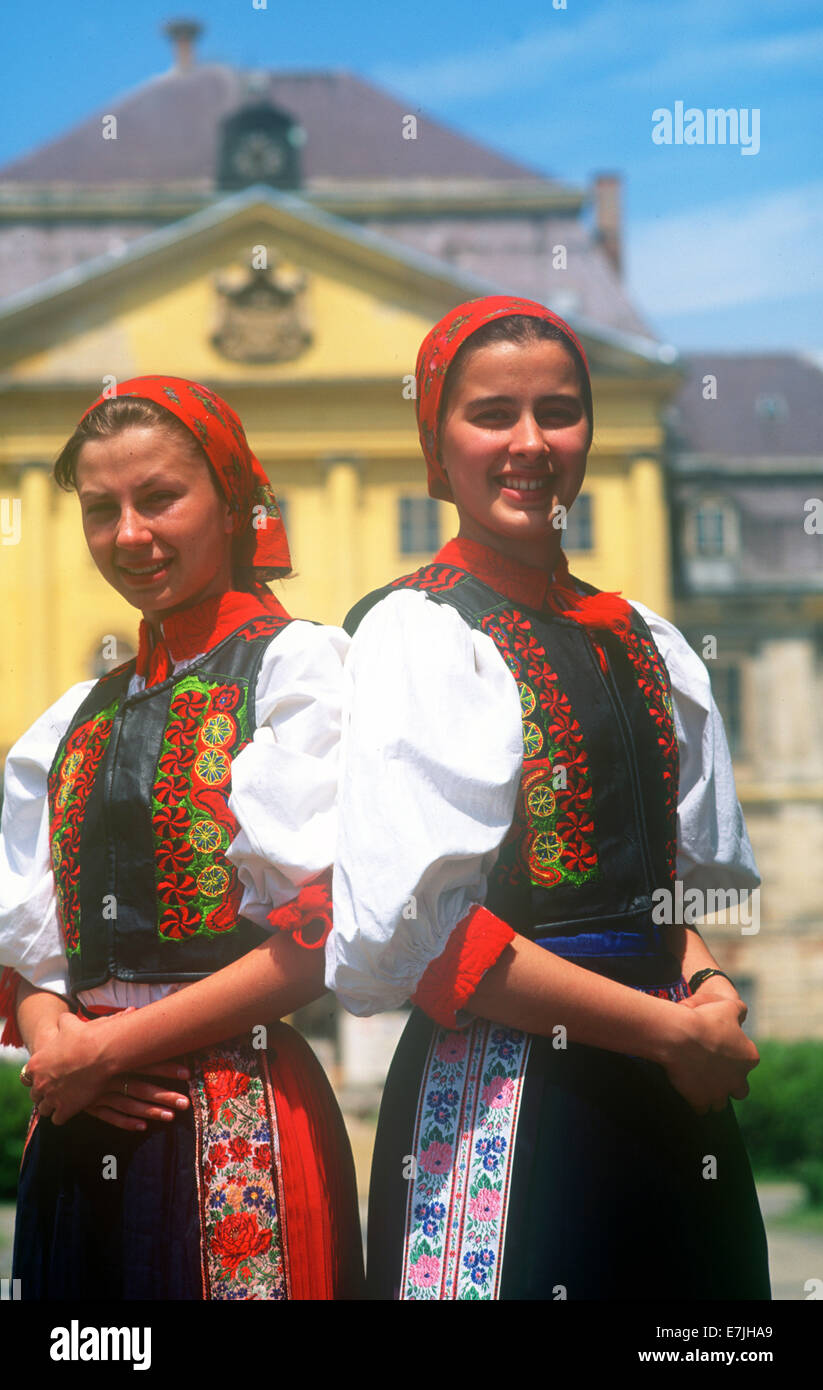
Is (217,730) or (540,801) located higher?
(217,730)

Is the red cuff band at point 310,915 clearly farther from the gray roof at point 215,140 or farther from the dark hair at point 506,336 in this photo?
the gray roof at point 215,140

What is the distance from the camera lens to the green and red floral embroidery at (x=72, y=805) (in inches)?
93.4

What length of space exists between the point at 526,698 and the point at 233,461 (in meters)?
0.56

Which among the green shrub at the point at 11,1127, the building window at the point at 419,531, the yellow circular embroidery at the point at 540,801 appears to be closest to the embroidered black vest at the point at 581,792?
the yellow circular embroidery at the point at 540,801

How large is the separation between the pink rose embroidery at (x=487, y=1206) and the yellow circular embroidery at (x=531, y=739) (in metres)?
0.59

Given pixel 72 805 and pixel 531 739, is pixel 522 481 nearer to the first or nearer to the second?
pixel 531 739

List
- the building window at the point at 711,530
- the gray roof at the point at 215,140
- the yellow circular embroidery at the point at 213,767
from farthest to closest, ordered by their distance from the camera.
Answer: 1. the building window at the point at 711,530
2. the gray roof at the point at 215,140
3. the yellow circular embroidery at the point at 213,767

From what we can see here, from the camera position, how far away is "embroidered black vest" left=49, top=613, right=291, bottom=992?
A: 7.45 feet

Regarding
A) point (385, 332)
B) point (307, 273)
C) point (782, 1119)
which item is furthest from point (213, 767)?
point (307, 273)

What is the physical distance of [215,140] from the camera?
833 inches

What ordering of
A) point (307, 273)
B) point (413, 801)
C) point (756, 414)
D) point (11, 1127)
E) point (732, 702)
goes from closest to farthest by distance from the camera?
point (413, 801), point (11, 1127), point (307, 273), point (732, 702), point (756, 414)

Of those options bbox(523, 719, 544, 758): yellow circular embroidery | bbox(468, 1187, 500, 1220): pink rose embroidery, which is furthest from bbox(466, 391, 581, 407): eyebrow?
bbox(468, 1187, 500, 1220): pink rose embroidery

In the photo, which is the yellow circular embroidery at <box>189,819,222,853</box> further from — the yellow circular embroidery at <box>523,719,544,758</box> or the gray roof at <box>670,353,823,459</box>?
the gray roof at <box>670,353,823,459</box>

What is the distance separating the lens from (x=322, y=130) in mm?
19750
